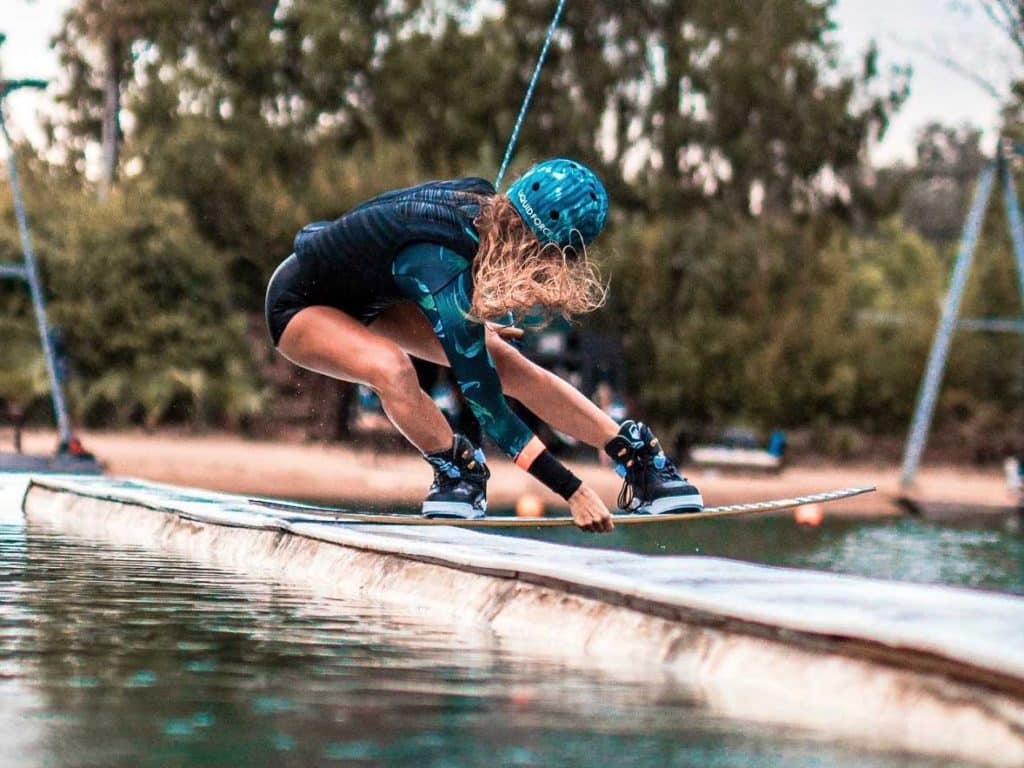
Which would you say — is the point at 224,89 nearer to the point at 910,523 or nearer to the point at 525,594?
the point at 910,523

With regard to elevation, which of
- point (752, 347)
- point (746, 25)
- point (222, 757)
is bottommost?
point (222, 757)

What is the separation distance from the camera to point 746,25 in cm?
3412

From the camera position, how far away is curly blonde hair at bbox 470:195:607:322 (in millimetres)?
5590

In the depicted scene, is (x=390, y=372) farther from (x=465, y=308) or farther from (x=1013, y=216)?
(x=1013, y=216)

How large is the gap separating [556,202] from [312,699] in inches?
101

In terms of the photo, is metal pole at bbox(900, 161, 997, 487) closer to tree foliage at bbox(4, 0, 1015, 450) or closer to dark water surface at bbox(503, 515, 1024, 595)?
dark water surface at bbox(503, 515, 1024, 595)

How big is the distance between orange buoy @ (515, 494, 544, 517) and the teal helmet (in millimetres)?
8404

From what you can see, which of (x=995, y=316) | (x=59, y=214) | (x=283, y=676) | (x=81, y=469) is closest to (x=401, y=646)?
(x=283, y=676)

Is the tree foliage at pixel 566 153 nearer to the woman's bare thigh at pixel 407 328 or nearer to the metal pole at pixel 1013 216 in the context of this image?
the metal pole at pixel 1013 216

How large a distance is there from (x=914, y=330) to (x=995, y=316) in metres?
1.56

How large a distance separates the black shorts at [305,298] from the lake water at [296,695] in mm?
1043

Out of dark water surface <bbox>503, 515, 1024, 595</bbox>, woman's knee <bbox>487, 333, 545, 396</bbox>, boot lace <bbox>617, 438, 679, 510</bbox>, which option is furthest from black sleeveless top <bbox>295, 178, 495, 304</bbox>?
dark water surface <bbox>503, 515, 1024, 595</bbox>

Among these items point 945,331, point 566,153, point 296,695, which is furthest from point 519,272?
point 566,153

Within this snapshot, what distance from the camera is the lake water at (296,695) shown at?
3016 mm
